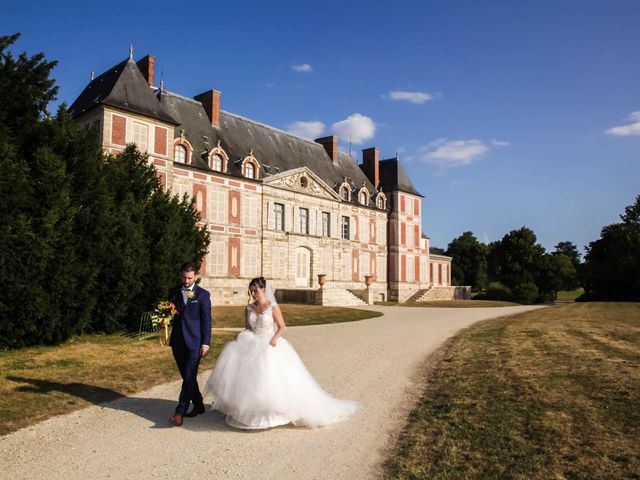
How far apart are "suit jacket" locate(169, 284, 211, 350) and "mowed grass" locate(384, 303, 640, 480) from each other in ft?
8.86

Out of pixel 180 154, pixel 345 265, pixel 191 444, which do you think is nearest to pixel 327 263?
pixel 345 265

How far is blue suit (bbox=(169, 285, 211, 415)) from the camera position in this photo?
6.30 m

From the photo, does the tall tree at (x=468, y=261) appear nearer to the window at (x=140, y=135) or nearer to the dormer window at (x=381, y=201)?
the dormer window at (x=381, y=201)

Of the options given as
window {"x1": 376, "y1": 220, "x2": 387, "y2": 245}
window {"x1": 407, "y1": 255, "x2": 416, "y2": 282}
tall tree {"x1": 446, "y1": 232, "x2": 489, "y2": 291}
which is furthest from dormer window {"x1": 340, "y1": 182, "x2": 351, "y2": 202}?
tall tree {"x1": 446, "y1": 232, "x2": 489, "y2": 291}

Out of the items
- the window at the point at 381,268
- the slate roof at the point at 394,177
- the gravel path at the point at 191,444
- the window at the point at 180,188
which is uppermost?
the slate roof at the point at 394,177

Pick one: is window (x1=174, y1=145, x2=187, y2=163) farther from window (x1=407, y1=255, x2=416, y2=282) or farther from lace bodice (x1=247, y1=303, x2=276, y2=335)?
lace bodice (x1=247, y1=303, x2=276, y2=335)

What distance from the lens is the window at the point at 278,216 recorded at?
1286 inches

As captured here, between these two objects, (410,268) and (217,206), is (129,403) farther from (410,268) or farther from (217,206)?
(410,268)

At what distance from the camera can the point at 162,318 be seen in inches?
404

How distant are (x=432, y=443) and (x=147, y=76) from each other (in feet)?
91.0

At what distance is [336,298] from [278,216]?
6793mm

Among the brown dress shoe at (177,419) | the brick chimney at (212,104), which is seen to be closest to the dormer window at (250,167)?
the brick chimney at (212,104)

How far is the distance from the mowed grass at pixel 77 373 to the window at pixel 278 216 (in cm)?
1945

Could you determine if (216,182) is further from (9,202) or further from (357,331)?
(9,202)
